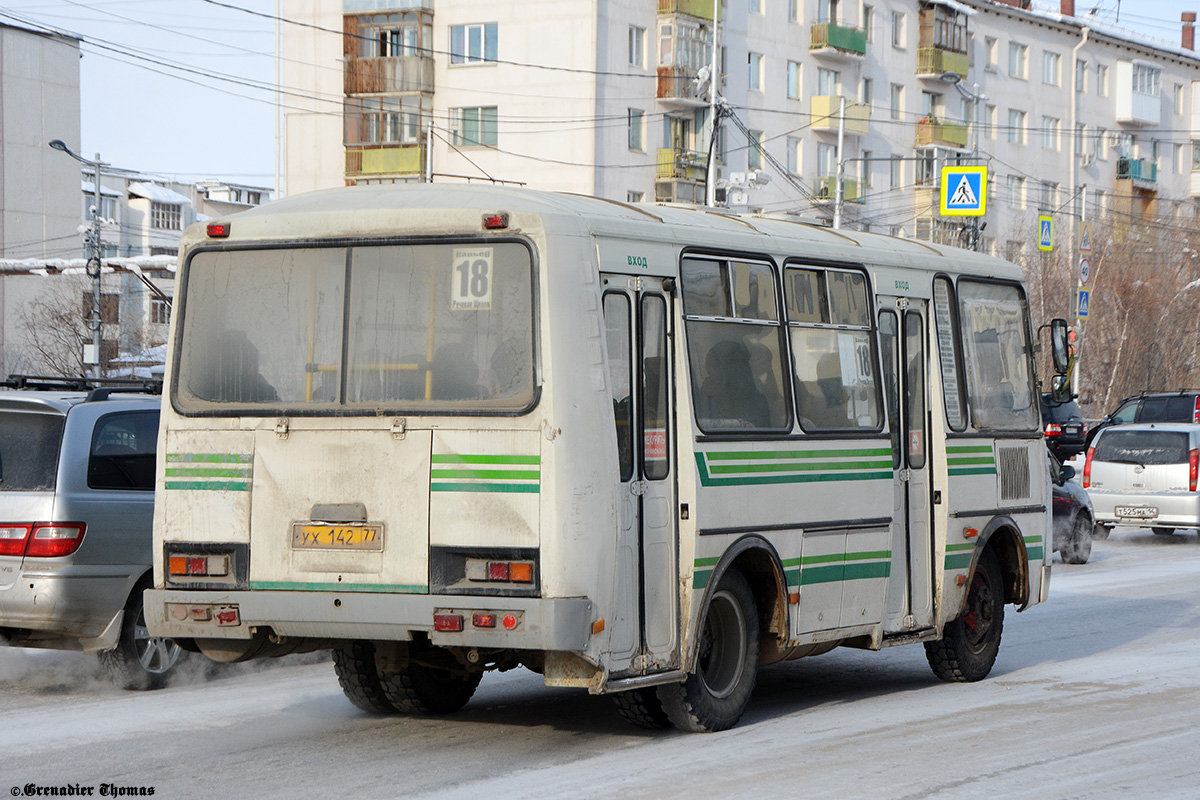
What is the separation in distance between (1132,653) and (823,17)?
54.8m

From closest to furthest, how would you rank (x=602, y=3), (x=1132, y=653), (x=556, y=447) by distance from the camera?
1. (x=556, y=447)
2. (x=1132, y=653)
3. (x=602, y=3)

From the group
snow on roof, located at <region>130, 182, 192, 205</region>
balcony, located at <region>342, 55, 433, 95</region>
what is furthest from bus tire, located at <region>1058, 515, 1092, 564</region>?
snow on roof, located at <region>130, 182, 192, 205</region>

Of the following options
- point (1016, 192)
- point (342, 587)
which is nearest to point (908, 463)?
point (342, 587)

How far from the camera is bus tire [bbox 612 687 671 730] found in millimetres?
9047

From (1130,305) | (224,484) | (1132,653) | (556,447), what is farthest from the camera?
(1130,305)

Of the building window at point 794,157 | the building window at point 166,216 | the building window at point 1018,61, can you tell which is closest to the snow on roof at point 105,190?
the building window at point 166,216

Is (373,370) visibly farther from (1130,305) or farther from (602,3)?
(1130,305)

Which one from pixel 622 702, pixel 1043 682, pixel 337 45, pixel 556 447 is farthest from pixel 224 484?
pixel 337 45

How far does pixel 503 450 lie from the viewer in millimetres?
8047

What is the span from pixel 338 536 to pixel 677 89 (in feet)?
163

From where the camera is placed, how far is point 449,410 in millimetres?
8156

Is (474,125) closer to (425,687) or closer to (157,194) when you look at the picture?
(425,687)

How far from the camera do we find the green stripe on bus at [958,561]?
11211 millimetres

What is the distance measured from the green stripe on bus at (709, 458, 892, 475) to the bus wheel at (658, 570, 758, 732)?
1.87ft
